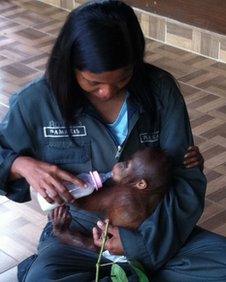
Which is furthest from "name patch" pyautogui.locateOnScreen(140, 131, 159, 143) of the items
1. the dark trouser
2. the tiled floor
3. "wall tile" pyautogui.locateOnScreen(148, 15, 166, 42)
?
"wall tile" pyautogui.locateOnScreen(148, 15, 166, 42)

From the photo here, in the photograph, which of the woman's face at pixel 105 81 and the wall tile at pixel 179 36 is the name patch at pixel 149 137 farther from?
the wall tile at pixel 179 36

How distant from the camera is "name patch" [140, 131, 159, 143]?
160cm

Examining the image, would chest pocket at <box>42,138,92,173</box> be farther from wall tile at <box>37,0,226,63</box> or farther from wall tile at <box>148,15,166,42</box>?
wall tile at <box>148,15,166,42</box>

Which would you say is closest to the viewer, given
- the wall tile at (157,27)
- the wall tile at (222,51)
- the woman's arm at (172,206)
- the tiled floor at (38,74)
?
the woman's arm at (172,206)

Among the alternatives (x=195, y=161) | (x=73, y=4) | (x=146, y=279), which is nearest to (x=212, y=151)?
(x=195, y=161)

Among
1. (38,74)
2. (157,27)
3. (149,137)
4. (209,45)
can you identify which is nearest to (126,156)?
(149,137)

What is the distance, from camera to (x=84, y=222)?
1632mm

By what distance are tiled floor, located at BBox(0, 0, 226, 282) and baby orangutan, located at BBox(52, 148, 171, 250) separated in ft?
1.80

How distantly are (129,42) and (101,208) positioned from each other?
0.37 metres

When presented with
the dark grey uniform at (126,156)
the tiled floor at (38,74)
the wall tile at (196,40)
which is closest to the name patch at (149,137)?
the dark grey uniform at (126,156)

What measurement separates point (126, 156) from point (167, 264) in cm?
26

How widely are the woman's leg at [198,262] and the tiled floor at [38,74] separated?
1.92ft

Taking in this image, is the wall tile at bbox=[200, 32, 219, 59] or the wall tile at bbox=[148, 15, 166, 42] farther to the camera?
the wall tile at bbox=[148, 15, 166, 42]

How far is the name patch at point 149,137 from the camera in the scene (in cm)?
Result: 160
